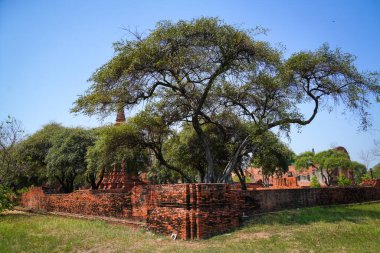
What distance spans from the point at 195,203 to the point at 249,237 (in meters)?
1.55

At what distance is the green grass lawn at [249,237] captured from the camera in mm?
7336

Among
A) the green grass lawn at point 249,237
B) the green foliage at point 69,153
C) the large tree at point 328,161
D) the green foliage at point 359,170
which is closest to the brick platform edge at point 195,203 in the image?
the green grass lawn at point 249,237

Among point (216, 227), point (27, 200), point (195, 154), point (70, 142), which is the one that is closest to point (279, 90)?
point (195, 154)

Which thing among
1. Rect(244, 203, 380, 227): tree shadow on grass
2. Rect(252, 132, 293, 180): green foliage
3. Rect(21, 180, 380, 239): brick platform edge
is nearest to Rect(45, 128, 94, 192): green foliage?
Rect(21, 180, 380, 239): brick platform edge

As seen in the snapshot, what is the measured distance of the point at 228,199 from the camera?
30.7ft

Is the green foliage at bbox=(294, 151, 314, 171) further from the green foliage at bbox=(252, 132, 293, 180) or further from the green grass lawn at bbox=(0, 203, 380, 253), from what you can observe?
the green grass lawn at bbox=(0, 203, 380, 253)

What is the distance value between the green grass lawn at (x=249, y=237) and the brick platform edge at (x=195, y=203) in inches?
14.4

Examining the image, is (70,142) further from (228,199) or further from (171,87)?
(228,199)

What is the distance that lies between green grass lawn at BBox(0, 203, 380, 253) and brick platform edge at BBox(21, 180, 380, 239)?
1.20ft

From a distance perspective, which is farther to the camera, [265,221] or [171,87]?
[171,87]

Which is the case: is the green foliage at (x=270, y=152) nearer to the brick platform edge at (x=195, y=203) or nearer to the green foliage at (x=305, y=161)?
the brick platform edge at (x=195, y=203)

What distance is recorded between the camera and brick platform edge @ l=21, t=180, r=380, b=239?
8.67m

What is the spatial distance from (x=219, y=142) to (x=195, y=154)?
152cm

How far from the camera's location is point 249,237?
324 inches
